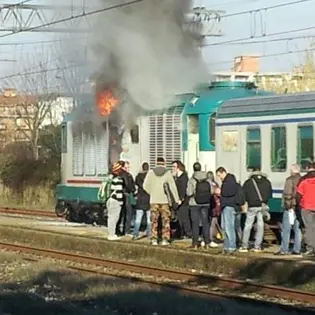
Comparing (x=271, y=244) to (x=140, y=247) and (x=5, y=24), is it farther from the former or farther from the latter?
(x=5, y=24)

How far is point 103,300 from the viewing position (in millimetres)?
14344

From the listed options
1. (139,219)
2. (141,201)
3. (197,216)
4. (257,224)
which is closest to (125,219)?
(139,219)

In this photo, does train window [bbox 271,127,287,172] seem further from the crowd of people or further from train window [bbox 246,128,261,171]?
the crowd of people

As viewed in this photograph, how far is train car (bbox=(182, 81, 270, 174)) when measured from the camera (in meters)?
24.2

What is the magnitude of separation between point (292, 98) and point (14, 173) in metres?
25.6

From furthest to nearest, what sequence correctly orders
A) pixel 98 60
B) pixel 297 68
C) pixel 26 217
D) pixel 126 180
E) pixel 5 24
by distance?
pixel 297 68 → pixel 5 24 → pixel 26 217 → pixel 98 60 → pixel 126 180

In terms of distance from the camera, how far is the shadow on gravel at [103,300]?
1336 centimetres

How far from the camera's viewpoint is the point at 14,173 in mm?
44750

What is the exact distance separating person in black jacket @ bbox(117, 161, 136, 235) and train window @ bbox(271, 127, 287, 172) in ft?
12.0

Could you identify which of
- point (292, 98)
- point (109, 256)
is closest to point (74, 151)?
point (109, 256)

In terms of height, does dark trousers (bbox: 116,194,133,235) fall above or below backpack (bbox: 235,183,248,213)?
below

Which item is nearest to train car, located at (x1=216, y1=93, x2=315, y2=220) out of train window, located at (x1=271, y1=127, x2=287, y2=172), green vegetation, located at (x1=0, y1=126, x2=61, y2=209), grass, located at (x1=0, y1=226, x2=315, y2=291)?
train window, located at (x1=271, y1=127, x2=287, y2=172)

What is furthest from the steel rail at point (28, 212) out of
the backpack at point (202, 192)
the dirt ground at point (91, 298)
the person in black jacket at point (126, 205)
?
the dirt ground at point (91, 298)

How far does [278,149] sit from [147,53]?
8.47 metres
